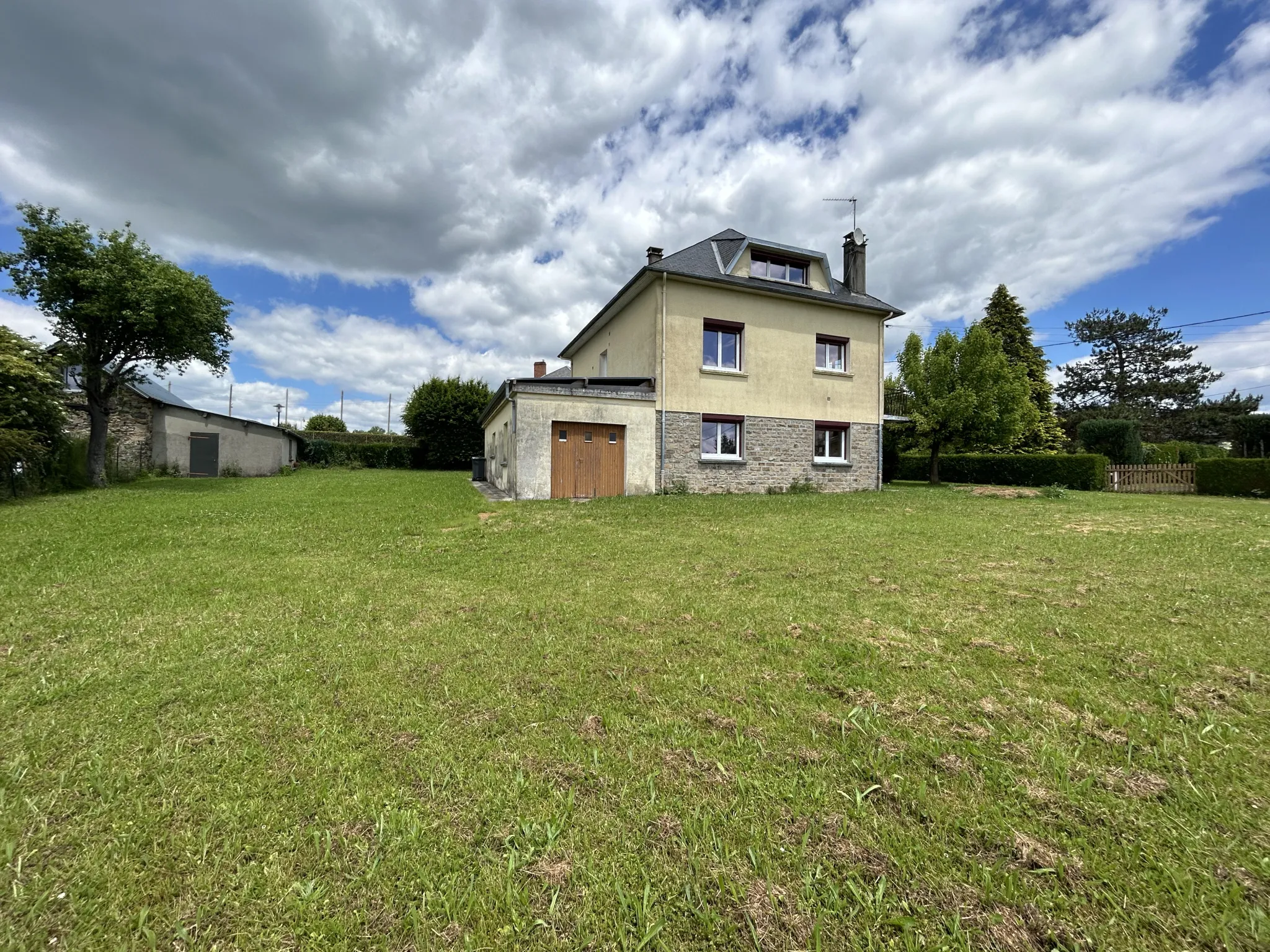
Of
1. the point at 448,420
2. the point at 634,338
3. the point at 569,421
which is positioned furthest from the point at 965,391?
the point at 448,420

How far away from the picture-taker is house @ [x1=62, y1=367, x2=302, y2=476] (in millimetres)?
21172

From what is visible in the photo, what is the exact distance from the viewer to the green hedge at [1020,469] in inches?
778

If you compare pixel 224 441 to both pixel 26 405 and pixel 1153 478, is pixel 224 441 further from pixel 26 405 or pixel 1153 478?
pixel 1153 478

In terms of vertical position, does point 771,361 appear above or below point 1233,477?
above

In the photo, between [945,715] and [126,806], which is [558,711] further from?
[945,715]

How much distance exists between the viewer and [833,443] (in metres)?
17.8

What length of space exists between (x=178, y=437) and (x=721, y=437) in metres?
24.0

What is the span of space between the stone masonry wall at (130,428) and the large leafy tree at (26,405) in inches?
314

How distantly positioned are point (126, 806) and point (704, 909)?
235cm

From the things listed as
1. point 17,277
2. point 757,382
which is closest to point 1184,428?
point 757,382

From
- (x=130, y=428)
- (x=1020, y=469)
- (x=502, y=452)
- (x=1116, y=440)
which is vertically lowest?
(x=1020, y=469)

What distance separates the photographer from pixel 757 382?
16.1 m

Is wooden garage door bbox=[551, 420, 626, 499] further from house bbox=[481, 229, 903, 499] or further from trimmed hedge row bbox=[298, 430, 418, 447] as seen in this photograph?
trimmed hedge row bbox=[298, 430, 418, 447]

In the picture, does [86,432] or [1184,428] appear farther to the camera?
[1184,428]
